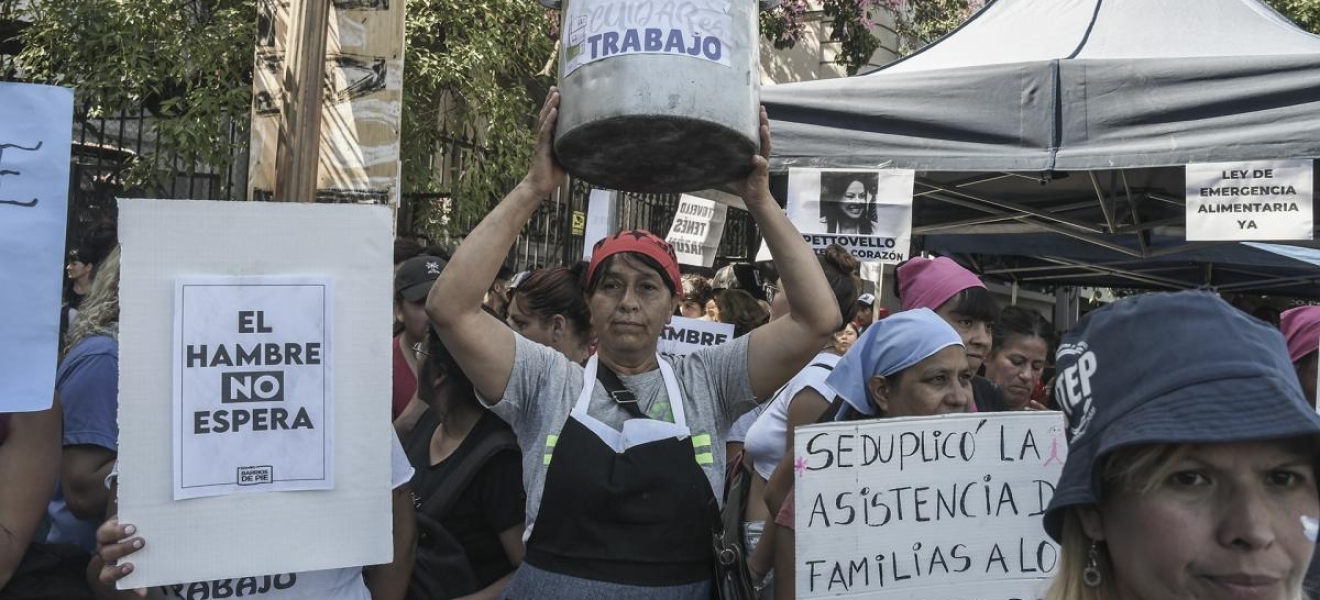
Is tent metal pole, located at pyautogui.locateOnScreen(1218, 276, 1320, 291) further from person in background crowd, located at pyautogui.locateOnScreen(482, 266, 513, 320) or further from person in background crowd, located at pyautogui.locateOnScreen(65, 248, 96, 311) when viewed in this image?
person in background crowd, located at pyautogui.locateOnScreen(65, 248, 96, 311)

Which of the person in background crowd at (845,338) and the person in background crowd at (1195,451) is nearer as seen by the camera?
the person in background crowd at (1195,451)

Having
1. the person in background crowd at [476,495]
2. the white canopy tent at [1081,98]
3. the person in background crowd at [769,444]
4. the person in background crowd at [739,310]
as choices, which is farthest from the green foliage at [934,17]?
the person in background crowd at [476,495]

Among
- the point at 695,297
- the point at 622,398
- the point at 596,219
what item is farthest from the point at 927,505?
the point at 596,219

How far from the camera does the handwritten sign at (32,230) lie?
2.18m

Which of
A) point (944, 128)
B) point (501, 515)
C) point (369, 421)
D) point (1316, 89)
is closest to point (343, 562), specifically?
point (369, 421)

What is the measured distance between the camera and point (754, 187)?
2.78 meters

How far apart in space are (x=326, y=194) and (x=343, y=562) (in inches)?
63.2

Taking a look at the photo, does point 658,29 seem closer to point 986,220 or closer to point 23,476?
point 23,476

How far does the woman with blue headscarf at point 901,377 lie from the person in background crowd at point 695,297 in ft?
10.6

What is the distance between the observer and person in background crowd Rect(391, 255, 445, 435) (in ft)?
13.6

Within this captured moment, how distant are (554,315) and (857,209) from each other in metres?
1.88

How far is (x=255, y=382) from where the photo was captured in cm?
240

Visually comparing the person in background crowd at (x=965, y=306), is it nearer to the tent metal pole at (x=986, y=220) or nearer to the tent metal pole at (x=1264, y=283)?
the tent metal pole at (x=986, y=220)

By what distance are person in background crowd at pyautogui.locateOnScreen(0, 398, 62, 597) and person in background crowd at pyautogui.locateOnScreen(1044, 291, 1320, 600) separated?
193 cm
